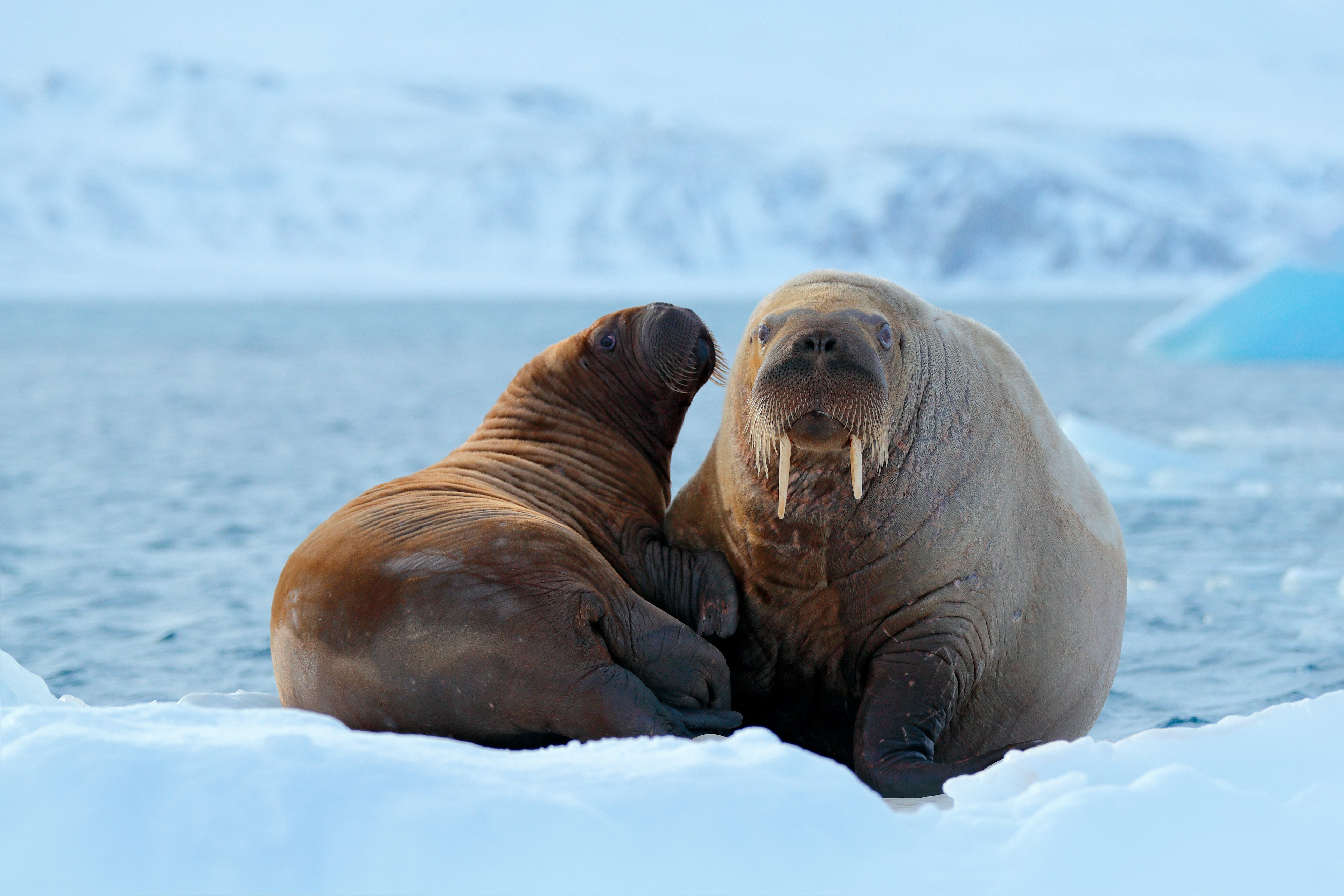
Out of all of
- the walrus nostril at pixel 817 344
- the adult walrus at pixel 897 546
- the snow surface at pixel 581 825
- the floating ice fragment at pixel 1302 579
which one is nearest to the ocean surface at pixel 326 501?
the floating ice fragment at pixel 1302 579

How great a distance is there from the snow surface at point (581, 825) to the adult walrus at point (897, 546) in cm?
103

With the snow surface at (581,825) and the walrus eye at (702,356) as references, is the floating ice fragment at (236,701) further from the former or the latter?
the walrus eye at (702,356)

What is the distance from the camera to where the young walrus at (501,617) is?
3766 millimetres

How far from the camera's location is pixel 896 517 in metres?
4.14

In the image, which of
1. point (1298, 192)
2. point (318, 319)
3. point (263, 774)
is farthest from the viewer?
point (1298, 192)

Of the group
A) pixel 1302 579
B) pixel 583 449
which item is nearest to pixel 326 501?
pixel 1302 579

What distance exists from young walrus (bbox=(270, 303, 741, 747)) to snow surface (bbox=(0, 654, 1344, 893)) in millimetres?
689

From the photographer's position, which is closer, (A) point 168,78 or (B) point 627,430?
(B) point 627,430

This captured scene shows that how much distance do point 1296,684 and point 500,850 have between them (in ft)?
16.2

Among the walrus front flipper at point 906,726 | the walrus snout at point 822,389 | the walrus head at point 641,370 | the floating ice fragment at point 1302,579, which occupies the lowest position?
the floating ice fragment at point 1302,579

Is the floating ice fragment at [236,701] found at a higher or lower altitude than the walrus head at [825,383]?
lower

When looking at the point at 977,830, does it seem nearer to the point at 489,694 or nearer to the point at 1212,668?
the point at 489,694

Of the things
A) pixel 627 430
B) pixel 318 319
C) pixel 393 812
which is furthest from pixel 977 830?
pixel 318 319

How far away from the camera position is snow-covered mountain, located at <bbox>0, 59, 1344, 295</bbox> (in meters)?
108
